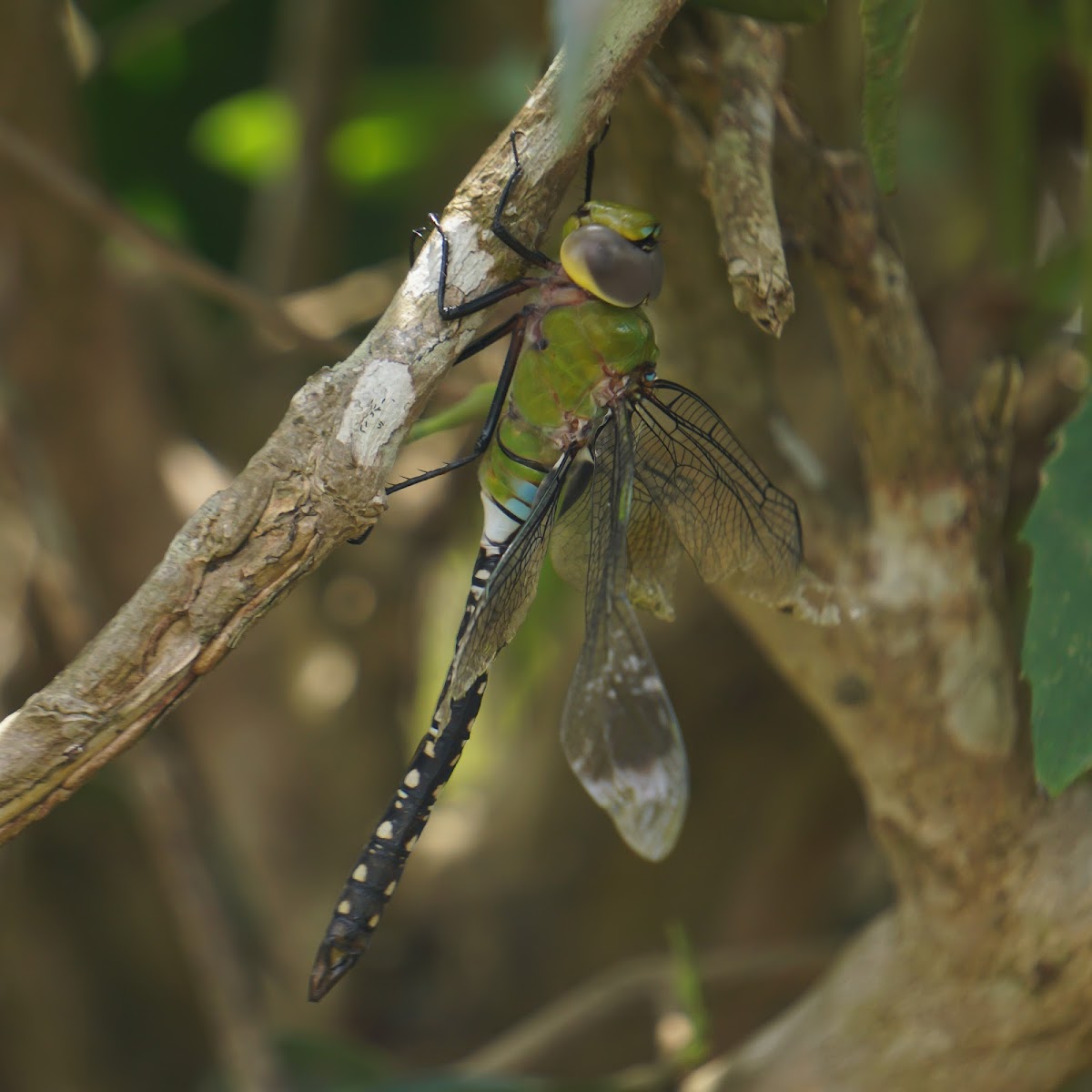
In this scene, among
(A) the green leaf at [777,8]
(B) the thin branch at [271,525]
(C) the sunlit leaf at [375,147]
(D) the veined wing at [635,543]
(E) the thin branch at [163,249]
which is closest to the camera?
(B) the thin branch at [271,525]

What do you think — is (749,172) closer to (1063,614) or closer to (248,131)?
(1063,614)

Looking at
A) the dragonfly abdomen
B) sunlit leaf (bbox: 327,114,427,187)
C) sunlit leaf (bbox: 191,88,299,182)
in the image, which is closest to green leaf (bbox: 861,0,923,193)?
the dragonfly abdomen

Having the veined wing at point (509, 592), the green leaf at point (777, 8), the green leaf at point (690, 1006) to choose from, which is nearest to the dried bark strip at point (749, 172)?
the green leaf at point (777, 8)

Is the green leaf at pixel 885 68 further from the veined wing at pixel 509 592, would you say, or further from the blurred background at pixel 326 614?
the blurred background at pixel 326 614

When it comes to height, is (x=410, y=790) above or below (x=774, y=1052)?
above

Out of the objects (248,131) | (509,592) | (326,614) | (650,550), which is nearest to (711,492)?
(650,550)

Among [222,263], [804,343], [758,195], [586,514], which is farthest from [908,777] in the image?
[222,263]

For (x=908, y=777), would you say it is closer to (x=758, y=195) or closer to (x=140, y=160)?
(x=758, y=195)
